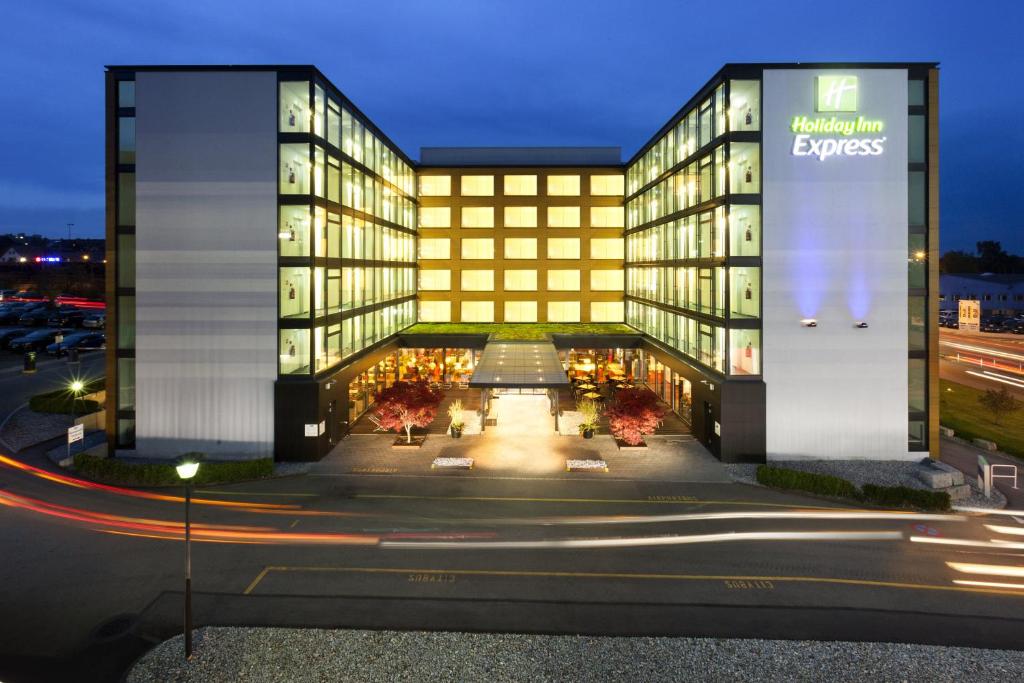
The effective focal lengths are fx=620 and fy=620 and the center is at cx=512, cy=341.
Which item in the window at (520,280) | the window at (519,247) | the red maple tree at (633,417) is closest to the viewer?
the red maple tree at (633,417)

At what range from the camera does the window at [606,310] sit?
60.2m

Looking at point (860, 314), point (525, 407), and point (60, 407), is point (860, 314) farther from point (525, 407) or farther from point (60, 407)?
point (60, 407)

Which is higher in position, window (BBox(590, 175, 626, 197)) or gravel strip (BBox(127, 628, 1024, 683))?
window (BBox(590, 175, 626, 197))

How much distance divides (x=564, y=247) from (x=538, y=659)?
159ft

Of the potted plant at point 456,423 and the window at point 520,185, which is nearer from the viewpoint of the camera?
the potted plant at point 456,423

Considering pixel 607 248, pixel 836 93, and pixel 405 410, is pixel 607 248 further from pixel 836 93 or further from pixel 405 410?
pixel 405 410

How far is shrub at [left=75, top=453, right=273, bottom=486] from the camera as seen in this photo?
2709cm

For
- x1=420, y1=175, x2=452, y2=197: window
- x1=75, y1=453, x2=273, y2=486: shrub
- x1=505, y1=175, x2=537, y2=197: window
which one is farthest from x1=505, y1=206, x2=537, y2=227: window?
x1=75, y1=453, x2=273, y2=486: shrub

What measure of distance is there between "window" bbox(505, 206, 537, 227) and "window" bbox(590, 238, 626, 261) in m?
6.06

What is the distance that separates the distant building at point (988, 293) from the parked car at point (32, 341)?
5856 inches

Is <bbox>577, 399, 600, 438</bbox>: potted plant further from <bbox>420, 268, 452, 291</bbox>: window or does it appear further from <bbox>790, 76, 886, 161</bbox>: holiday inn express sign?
<bbox>420, 268, 452, 291</bbox>: window

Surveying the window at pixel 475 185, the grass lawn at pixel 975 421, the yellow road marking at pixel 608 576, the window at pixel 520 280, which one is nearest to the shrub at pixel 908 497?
the yellow road marking at pixel 608 576

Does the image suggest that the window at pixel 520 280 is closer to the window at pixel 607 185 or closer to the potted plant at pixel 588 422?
the window at pixel 607 185

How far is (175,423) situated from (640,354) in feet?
123
